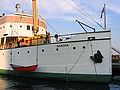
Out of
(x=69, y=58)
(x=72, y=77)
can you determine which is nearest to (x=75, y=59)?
(x=69, y=58)

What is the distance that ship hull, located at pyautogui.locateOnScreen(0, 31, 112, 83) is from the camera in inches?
403

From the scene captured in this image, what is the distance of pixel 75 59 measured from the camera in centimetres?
1078

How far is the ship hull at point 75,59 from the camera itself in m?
10.2

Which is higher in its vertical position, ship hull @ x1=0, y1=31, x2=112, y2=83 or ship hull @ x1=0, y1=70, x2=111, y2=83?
ship hull @ x1=0, y1=31, x2=112, y2=83

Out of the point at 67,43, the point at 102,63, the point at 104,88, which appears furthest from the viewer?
the point at 67,43

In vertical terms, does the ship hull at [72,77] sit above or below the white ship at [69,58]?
below

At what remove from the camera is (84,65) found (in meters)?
10.6

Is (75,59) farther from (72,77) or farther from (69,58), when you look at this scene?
(72,77)

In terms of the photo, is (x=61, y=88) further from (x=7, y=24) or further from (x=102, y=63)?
(x=7, y=24)

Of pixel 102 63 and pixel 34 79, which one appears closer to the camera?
pixel 102 63

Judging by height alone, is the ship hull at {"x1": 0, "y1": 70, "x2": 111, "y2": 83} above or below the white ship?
below

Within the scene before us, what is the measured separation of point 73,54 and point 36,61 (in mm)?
3486

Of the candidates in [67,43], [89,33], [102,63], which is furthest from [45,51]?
[102,63]

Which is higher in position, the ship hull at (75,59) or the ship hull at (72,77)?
the ship hull at (75,59)
